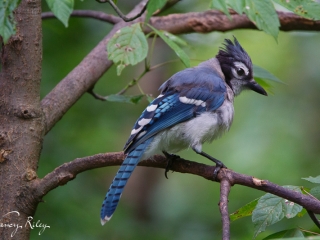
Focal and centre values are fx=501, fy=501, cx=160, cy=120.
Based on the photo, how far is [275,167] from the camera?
5766 millimetres

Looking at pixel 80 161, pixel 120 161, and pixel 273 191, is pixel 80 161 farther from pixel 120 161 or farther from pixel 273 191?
pixel 273 191

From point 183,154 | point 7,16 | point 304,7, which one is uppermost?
point 7,16

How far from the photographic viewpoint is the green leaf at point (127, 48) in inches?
101

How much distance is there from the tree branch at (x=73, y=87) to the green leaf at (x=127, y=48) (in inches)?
14.3

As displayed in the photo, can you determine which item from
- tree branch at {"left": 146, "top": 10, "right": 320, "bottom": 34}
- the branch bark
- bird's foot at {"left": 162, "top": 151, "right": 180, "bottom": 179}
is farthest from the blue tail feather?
tree branch at {"left": 146, "top": 10, "right": 320, "bottom": 34}

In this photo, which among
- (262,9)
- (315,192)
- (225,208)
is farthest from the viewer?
(262,9)

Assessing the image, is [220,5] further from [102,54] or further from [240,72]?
[240,72]

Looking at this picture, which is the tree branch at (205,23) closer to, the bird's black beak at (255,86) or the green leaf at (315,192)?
the bird's black beak at (255,86)

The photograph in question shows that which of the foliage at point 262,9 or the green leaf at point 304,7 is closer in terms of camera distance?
the foliage at point 262,9

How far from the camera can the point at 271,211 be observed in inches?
77.9

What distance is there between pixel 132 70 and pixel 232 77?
2.55 metres

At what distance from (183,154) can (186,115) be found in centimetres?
341

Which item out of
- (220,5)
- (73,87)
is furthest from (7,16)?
(73,87)

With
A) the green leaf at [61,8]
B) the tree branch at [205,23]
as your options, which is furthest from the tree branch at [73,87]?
the green leaf at [61,8]
